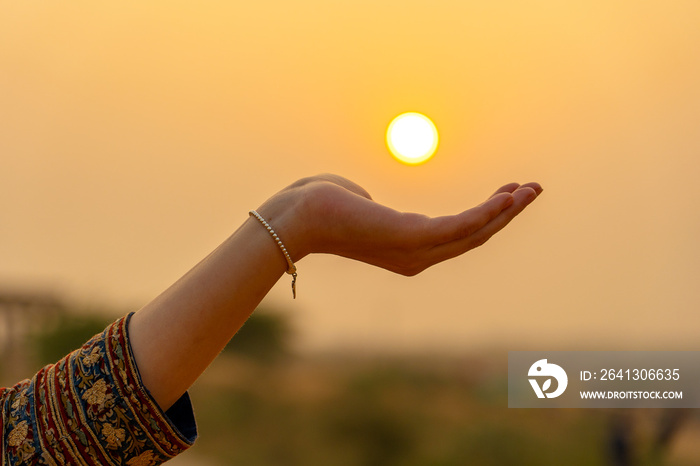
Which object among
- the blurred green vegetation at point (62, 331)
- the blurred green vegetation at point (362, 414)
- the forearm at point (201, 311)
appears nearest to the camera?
the forearm at point (201, 311)

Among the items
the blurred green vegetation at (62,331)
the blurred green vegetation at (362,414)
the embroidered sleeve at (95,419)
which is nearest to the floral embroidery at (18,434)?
the embroidered sleeve at (95,419)

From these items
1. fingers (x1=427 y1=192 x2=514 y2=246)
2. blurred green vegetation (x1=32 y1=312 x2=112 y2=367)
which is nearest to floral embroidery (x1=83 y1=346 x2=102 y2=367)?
fingers (x1=427 y1=192 x2=514 y2=246)

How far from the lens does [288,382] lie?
3.36 metres

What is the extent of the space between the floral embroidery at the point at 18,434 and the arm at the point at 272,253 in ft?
0.35

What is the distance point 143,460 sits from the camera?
556 mm

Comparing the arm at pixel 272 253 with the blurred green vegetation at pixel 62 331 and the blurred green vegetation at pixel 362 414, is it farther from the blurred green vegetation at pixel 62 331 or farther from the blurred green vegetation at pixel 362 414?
the blurred green vegetation at pixel 62 331

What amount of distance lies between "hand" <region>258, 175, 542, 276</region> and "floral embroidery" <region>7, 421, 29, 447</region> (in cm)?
26

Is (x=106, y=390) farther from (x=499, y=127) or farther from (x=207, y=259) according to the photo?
(x=499, y=127)

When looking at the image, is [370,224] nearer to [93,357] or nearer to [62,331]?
[93,357]

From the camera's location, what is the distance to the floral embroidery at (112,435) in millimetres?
536

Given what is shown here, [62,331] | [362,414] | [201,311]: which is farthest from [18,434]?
[62,331]

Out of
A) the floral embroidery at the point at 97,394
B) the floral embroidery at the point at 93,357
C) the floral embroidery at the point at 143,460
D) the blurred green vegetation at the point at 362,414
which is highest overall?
the floral embroidery at the point at 93,357

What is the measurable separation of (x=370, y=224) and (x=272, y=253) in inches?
3.6

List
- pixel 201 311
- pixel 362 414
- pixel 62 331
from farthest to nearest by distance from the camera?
pixel 62 331
pixel 362 414
pixel 201 311
